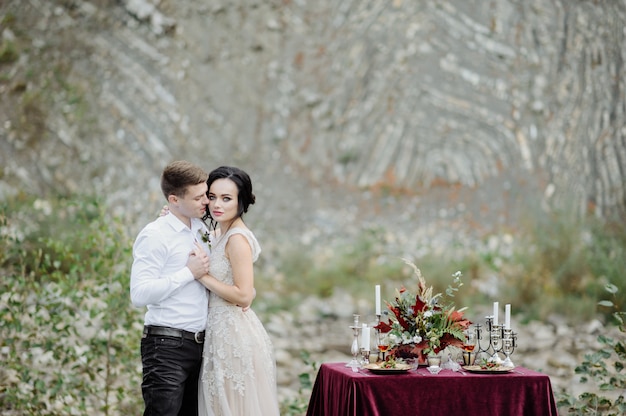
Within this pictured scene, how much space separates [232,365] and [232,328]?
154mm

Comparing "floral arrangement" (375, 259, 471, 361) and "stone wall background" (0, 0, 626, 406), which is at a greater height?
"stone wall background" (0, 0, 626, 406)

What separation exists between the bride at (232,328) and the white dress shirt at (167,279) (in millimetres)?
74

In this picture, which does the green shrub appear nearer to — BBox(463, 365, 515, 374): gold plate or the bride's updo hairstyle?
the bride's updo hairstyle

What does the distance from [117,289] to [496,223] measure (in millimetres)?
5912

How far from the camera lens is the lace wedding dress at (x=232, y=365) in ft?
10.9

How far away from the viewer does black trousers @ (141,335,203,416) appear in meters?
3.22

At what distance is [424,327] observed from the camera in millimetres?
3627

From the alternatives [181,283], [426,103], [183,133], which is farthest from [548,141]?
[181,283]

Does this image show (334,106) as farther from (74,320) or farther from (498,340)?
(498,340)

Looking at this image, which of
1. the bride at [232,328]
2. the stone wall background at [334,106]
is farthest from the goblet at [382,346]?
the stone wall background at [334,106]

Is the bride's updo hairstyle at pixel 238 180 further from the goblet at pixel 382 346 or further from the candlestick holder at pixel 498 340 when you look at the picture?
the candlestick holder at pixel 498 340

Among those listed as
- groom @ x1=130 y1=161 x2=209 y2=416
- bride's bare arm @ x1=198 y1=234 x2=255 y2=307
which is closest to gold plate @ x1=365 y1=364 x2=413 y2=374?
bride's bare arm @ x1=198 y1=234 x2=255 y2=307

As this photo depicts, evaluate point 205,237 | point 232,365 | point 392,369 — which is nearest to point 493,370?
point 392,369

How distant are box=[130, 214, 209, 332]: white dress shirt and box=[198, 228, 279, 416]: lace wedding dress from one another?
0.27ft
